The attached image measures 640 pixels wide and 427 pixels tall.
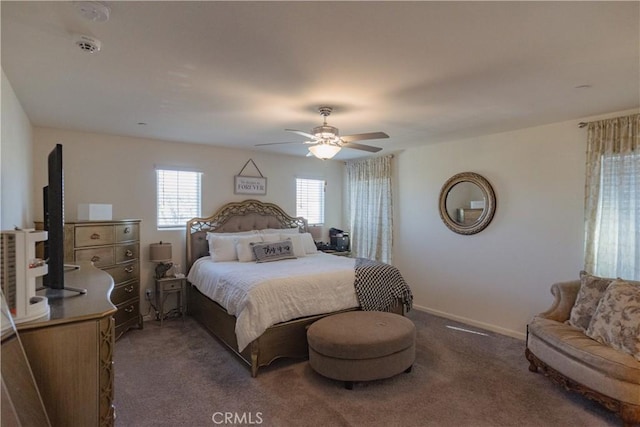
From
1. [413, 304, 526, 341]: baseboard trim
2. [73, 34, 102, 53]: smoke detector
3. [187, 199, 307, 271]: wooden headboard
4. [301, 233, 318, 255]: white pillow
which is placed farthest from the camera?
[301, 233, 318, 255]: white pillow

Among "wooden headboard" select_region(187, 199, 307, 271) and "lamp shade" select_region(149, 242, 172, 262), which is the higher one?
"wooden headboard" select_region(187, 199, 307, 271)

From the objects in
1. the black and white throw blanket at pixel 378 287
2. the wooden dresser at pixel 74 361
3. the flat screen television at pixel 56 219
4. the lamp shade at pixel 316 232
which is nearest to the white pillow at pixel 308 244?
the lamp shade at pixel 316 232

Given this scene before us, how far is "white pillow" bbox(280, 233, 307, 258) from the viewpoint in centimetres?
477

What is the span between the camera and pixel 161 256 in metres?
4.41

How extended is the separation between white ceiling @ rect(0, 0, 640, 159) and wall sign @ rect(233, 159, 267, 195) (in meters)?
1.71

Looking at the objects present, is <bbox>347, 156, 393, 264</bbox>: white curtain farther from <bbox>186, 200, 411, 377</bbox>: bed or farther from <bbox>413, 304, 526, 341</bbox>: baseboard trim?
<bbox>186, 200, 411, 377</bbox>: bed

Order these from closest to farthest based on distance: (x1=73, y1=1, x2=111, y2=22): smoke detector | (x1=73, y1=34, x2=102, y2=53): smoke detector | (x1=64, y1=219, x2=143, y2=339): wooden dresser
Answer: (x1=73, y1=1, x2=111, y2=22): smoke detector, (x1=73, y1=34, x2=102, y2=53): smoke detector, (x1=64, y1=219, x2=143, y2=339): wooden dresser

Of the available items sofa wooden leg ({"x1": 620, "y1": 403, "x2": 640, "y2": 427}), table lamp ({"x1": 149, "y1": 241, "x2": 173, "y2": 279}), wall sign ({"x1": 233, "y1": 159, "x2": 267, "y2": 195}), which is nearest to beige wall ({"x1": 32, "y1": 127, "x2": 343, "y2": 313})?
wall sign ({"x1": 233, "y1": 159, "x2": 267, "y2": 195})

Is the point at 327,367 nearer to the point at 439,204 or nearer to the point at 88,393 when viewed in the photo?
the point at 88,393

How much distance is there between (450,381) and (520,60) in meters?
2.54

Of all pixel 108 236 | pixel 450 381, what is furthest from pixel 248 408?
pixel 108 236

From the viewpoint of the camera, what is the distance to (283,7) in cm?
159

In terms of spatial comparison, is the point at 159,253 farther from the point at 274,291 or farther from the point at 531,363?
the point at 531,363

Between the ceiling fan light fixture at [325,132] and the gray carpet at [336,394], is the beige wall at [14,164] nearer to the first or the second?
the gray carpet at [336,394]
